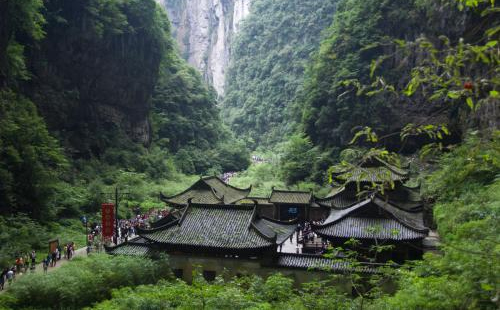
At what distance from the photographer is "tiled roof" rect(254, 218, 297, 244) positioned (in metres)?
20.5

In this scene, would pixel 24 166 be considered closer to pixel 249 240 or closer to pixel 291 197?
pixel 249 240

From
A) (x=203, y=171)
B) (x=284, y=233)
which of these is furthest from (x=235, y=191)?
(x=203, y=171)

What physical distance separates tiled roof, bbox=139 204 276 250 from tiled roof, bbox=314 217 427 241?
3.06m

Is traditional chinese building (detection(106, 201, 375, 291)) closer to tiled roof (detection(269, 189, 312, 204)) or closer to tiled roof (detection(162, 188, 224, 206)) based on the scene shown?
tiled roof (detection(162, 188, 224, 206))

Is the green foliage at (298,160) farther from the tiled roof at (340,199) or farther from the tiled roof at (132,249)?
the tiled roof at (132,249)

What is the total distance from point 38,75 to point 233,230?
3349 centimetres

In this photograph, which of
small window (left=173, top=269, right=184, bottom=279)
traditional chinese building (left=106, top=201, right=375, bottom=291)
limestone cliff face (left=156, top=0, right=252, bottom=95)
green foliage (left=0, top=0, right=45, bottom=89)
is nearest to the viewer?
traditional chinese building (left=106, top=201, right=375, bottom=291)

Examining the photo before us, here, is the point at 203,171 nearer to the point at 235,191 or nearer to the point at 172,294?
the point at 235,191

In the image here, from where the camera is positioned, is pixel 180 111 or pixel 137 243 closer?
pixel 137 243

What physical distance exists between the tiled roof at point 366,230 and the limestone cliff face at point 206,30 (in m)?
117

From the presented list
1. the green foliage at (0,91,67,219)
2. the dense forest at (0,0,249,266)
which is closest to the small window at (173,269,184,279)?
the dense forest at (0,0,249,266)

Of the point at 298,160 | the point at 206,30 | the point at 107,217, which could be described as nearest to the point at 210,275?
the point at 107,217

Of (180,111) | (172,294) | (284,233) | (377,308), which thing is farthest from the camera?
(180,111)

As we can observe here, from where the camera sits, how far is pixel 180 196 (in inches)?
1217
